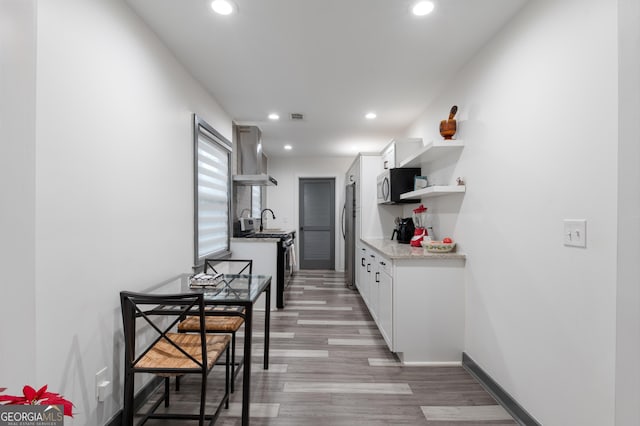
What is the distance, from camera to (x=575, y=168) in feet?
4.78

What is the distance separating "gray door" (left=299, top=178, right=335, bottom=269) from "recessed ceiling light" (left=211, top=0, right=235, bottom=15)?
481 centimetres

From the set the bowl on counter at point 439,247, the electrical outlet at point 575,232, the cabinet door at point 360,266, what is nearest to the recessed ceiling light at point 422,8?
the electrical outlet at point 575,232

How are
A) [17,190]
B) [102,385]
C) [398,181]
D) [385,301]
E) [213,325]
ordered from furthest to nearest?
[398,181] < [385,301] < [213,325] < [102,385] < [17,190]

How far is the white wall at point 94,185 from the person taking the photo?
4.22 feet

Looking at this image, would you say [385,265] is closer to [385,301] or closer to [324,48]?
[385,301]

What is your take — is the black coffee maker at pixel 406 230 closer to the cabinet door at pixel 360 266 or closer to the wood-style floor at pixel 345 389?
the cabinet door at pixel 360 266

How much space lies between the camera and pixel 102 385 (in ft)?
5.27

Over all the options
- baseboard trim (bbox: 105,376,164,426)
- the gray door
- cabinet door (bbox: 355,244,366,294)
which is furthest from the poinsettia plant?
the gray door

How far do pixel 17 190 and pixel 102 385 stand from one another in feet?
3.62

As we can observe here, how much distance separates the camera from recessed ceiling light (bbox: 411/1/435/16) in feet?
5.93

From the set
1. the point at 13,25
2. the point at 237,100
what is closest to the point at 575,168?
the point at 13,25

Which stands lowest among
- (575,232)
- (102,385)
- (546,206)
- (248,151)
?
(102,385)

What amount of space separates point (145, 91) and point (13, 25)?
0.83m

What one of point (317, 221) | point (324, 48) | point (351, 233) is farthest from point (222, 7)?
point (317, 221)
